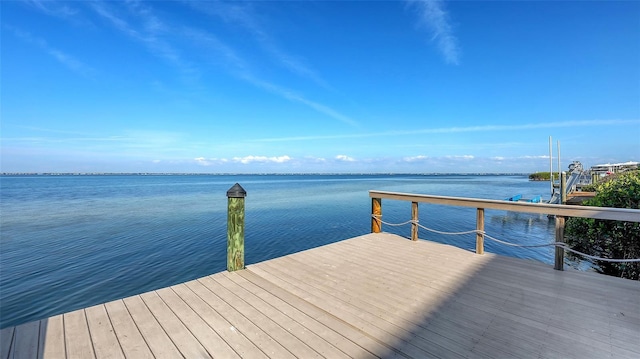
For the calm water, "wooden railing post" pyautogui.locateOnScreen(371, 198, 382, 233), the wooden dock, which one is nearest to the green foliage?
the wooden dock

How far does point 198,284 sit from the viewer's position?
321 centimetres

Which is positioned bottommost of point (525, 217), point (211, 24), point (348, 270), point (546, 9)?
point (525, 217)

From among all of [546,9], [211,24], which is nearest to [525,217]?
[546,9]

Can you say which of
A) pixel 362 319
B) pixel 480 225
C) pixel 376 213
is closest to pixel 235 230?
pixel 362 319

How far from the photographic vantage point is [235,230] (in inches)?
144

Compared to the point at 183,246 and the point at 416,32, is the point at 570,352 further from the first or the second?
the point at 416,32

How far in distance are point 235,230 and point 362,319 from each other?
2091 millimetres

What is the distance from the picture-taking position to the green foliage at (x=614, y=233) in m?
4.06

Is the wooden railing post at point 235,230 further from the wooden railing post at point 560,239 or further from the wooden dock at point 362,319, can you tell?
the wooden railing post at point 560,239

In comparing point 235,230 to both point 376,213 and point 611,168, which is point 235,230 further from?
point 611,168

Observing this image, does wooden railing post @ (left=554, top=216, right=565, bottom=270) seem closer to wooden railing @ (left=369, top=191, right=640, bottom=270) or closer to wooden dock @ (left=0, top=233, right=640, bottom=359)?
wooden railing @ (left=369, top=191, right=640, bottom=270)

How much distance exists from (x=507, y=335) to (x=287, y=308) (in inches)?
75.9

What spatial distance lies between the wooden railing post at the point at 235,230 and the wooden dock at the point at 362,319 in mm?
186

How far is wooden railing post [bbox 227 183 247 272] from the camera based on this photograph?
3.65 metres
